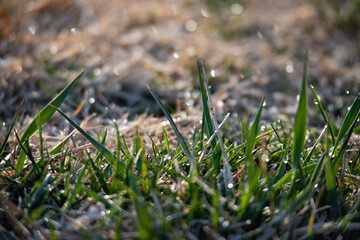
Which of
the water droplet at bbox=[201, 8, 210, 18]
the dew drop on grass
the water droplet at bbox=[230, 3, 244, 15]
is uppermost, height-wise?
the dew drop on grass

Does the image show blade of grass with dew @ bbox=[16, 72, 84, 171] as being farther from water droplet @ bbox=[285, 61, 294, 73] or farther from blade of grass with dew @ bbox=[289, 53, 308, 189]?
water droplet @ bbox=[285, 61, 294, 73]

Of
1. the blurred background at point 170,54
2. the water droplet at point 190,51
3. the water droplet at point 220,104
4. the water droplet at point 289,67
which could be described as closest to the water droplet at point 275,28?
the blurred background at point 170,54

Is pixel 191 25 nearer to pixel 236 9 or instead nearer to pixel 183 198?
pixel 236 9

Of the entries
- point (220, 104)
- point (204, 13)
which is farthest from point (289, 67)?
point (204, 13)

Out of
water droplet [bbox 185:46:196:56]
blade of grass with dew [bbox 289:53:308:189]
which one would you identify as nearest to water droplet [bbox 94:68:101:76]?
water droplet [bbox 185:46:196:56]

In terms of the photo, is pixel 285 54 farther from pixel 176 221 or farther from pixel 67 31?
pixel 176 221
